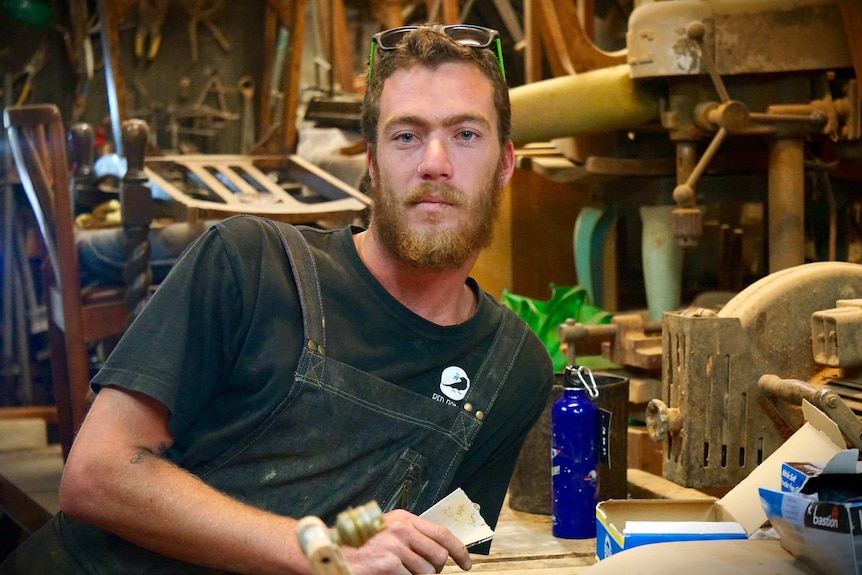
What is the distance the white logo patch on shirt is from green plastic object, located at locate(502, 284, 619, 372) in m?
1.23

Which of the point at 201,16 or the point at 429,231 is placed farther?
the point at 201,16

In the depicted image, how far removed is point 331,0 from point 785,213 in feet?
12.0

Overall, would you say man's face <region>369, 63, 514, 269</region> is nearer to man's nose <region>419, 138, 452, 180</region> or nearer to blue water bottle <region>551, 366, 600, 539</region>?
man's nose <region>419, 138, 452, 180</region>

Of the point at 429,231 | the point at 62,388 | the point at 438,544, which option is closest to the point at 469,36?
the point at 429,231

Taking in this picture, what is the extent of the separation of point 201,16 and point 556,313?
4286 millimetres

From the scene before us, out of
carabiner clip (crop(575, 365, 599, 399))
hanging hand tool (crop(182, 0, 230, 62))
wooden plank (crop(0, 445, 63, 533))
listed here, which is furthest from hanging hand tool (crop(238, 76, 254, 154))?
carabiner clip (crop(575, 365, 599, 399))

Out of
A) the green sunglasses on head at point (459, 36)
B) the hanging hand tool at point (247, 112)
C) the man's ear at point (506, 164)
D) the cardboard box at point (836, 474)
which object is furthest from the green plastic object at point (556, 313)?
the hanging hand tool at point (247, 112)

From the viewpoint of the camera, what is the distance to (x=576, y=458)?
7.46 ft

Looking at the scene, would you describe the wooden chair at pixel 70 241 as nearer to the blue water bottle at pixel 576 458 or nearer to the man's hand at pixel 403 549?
the blue water bottle at pixel 576 458

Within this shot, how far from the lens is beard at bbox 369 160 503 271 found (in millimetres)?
1902

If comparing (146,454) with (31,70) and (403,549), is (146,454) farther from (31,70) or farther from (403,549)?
(31,70)

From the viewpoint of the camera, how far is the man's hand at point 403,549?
5.00ft

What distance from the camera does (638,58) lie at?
3.07 metres

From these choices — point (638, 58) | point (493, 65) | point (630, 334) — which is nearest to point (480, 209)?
point (493, 65)
